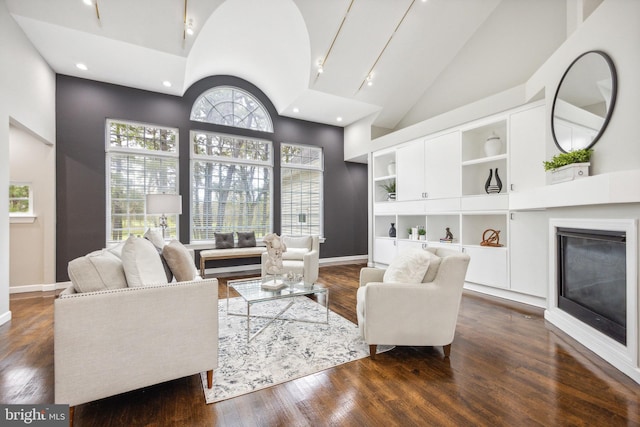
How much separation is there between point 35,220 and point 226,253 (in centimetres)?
274

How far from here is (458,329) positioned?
2816 millimetres

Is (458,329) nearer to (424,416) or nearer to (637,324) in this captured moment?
(637,324)

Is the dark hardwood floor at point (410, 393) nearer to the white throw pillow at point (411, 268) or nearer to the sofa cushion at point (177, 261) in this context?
the white throw pillow at point (411, 268)

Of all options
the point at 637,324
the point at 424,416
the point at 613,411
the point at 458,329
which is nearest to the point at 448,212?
A: the point at 458,329

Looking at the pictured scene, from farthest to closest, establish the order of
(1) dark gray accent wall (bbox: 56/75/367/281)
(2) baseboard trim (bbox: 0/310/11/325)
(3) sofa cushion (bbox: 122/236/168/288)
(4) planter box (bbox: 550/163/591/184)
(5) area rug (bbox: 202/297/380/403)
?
(1) dark gray accent wall (bbox: 56/75/367/281) → (2) baseboard trim (bbox: 0/310/11/325) → (4) planter box (bbox: 550/163/591/184) → (5) area rug (bbox: 202/297/380/403) → (3) sofa cushion (bbox: 122/236/168/288)

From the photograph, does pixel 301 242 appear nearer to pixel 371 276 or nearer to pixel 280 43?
pixel 371 276

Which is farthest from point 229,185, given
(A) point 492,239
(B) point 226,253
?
(A) point 492,239

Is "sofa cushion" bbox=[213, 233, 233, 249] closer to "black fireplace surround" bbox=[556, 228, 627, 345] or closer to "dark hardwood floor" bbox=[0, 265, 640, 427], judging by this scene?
"dark hardwood floor" bbox=[0, 265, 640, 427]

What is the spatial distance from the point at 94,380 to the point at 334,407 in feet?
4.30

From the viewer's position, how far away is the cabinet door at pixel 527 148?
348 cm

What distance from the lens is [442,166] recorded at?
15.3 feet

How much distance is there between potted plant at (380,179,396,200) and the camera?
19.0ft

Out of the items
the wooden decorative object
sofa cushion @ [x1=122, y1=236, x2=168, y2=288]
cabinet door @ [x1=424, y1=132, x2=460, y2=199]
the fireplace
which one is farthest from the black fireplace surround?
sofa cushion @ [x1=122, y1=236, x2=168, y2=288]

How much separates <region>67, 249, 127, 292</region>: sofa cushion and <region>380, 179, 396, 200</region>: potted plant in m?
4.92
